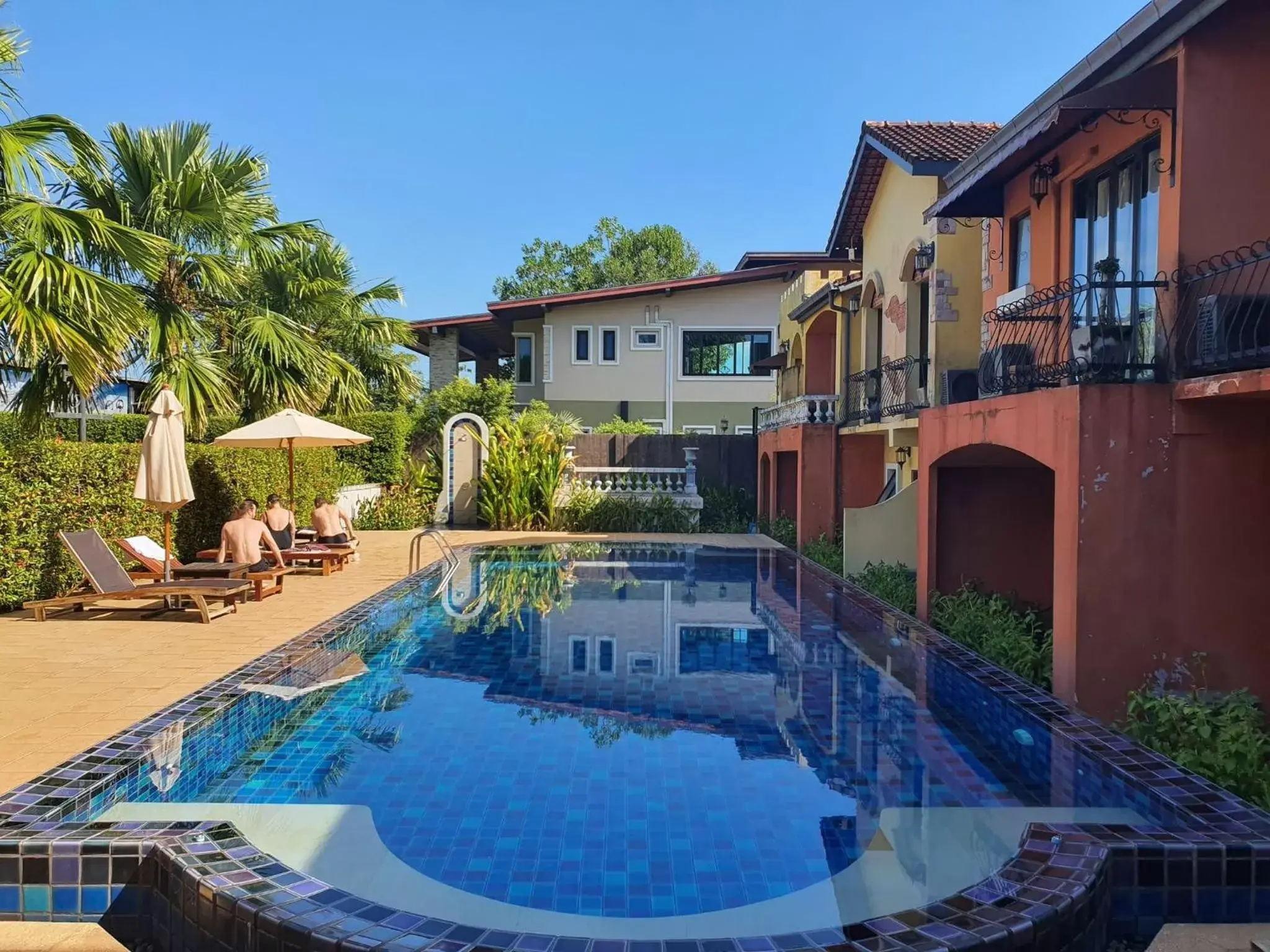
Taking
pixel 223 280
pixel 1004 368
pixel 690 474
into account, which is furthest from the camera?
pixel 690 474

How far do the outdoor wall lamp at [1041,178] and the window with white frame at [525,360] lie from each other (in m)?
23.4

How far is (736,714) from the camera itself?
7199 mm

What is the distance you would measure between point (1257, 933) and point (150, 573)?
11373 mm

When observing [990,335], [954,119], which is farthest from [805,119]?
[990,335]

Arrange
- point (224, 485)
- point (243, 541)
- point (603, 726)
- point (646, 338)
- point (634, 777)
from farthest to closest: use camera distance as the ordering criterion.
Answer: point (646, 338) < point (224, 485) < point (243, 541) < point (603, 726) < point (634, 777)

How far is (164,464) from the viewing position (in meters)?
10.3

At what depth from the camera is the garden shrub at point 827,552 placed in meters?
14.7

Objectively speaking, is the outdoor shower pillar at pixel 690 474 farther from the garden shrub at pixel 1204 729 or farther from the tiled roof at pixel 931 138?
the garden shrub at pixel 1204 729

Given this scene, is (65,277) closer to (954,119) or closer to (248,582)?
(248,582)

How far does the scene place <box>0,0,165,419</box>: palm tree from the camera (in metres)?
8.58

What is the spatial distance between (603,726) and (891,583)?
6.21m

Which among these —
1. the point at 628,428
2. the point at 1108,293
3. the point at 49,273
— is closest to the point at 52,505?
the point at 49,273

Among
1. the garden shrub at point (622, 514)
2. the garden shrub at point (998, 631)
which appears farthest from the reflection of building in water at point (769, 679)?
the garden shrub at point (622, 514)

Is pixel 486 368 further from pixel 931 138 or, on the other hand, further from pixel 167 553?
pixel 167 553
